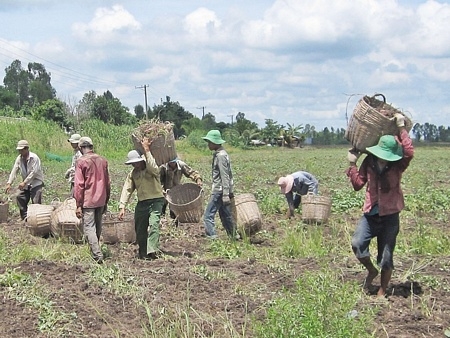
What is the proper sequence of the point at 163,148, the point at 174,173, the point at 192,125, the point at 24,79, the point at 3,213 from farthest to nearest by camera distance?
the point at 24,79 < the point at 192,125 < the point at 3,213 < the point at 174,173 < the point at 163,148

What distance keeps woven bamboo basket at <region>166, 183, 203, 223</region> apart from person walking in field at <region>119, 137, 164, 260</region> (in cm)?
219

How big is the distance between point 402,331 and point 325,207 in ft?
19.7

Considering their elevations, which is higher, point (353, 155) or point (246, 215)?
point (353, 155)

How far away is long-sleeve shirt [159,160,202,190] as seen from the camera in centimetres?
1112

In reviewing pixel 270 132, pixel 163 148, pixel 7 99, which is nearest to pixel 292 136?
pixel 270 132

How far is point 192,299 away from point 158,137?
4.17m

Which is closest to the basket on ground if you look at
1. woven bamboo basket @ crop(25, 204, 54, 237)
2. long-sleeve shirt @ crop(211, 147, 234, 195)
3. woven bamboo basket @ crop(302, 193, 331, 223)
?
long-sleeve shirt @ crop(211, 147, 234, 195)

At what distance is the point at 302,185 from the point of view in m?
12.3

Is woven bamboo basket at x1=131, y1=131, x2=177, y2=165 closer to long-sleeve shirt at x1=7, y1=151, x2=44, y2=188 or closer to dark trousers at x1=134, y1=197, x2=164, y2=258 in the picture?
dark trousers at x1=134, y1=197, x2=164, y2=258

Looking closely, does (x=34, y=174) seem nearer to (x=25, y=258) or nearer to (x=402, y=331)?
(x=25, y=258)

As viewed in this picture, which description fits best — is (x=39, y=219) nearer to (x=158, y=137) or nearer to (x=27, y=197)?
(x=27, y=197)

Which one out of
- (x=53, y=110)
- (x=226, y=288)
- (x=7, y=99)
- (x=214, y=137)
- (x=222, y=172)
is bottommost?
(x=226, y=288)

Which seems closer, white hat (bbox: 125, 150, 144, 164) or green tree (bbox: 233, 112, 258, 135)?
white hat (bbox: 125, 150, 144, 164)

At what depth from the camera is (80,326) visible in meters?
5.79
